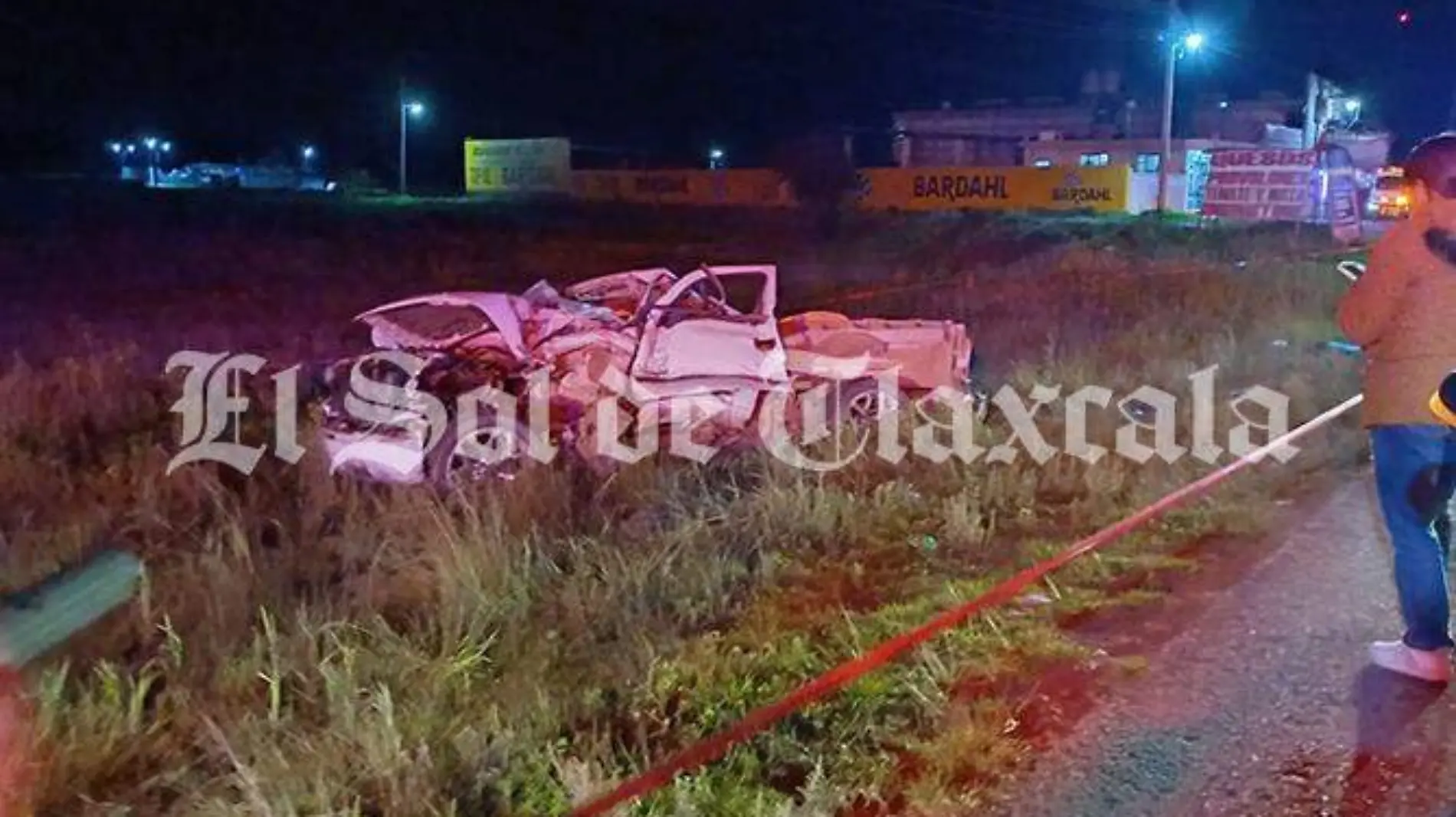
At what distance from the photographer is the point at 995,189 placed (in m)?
49.6

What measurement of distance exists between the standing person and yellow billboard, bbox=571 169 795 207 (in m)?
48.4

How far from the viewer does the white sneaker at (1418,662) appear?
4.73m

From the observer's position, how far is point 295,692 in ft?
15.3

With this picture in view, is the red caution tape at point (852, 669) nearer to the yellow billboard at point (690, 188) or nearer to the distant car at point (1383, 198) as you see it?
the distant car at point (1383, 198)

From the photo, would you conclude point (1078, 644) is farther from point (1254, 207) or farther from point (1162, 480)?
point (1254, 207)

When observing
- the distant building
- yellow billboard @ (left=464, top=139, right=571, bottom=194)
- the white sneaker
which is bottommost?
the white sneaker

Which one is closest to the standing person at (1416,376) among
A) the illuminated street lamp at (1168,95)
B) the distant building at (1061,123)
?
the illuminated street lamp at (1168,95)

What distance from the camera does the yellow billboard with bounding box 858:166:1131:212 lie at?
4566 cm

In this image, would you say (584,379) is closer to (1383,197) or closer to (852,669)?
(852,669)

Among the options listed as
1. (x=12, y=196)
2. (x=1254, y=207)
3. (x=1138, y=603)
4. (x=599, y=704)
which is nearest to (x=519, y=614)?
(x=599, y=704)

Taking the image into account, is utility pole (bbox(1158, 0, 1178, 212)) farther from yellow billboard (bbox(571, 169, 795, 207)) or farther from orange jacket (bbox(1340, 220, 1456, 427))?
orange jacket (bbox(1340, 220, 1456, 427))

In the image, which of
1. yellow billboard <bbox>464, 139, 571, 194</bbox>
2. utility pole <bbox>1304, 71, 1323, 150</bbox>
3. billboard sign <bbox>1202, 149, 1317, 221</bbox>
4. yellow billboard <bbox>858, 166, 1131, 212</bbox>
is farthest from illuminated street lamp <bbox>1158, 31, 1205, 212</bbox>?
yellow billboard <bbox>464, 139, 571, 194</bbox>

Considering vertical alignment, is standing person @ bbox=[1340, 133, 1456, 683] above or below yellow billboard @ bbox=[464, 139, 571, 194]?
below

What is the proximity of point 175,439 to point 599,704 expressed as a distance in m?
6.35
